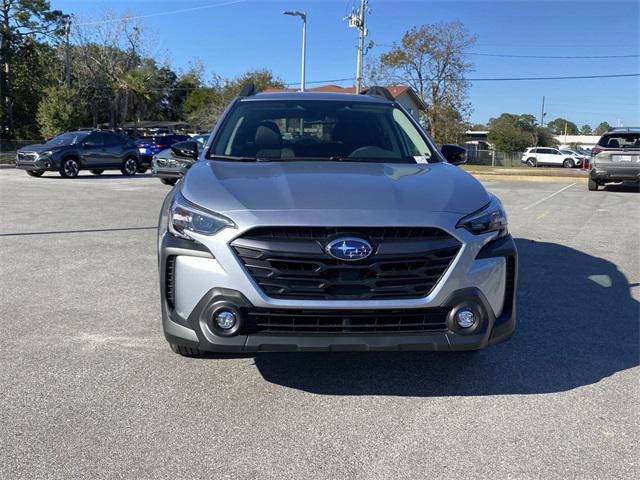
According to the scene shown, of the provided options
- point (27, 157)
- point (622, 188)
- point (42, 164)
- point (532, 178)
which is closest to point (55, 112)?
point (27, 157)

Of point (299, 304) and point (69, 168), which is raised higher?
point (69, 168)

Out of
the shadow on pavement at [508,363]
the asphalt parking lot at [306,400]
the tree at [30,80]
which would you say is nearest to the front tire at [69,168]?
the asphalt parking lot at [306,400]

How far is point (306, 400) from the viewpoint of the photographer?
11.0 feet

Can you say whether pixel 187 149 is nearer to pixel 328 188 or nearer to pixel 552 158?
pixel 328 188

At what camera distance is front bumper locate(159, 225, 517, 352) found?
298 centimetres

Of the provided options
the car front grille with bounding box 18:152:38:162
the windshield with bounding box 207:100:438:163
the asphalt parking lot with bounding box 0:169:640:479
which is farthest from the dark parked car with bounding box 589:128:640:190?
the car front grille with bounding box 18:152:38:162

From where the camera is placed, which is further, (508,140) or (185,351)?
(508,140)

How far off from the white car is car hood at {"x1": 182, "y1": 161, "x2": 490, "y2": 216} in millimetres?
52328

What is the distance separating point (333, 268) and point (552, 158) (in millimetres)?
54220

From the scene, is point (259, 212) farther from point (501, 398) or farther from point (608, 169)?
point (608, 169)

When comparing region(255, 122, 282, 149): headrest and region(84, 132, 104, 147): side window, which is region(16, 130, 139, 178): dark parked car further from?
region(255, 122, 282, 149): headrest

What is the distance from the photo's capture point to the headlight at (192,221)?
120 inches

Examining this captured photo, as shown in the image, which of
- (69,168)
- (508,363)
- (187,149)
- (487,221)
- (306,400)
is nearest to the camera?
(487,221)

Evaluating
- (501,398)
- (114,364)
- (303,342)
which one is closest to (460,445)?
(501,398)
